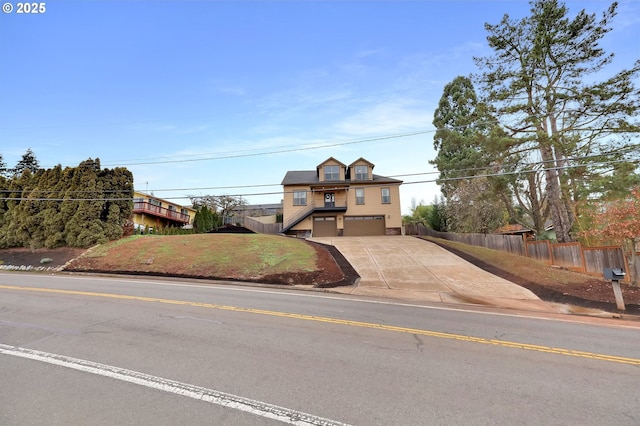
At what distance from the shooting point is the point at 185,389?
11.9 feet

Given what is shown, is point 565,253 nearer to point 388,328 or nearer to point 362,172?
point 388,328

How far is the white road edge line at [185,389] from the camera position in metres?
3.09

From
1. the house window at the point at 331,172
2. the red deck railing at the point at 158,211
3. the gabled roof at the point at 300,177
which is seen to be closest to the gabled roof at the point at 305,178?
the gabled roof at the point at 300,177

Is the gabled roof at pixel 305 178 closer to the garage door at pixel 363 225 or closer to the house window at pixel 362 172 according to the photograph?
the house window at pixel 362 172

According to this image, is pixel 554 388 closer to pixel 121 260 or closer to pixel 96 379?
pixel 96 379

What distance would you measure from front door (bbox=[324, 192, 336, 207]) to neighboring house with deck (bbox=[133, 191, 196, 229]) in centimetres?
1936

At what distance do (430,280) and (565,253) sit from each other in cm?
809

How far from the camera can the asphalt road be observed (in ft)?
10.6

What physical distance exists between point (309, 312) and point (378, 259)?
36.5ft

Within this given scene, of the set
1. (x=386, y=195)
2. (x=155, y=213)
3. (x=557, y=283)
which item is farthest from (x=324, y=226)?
(x=155, y=213)

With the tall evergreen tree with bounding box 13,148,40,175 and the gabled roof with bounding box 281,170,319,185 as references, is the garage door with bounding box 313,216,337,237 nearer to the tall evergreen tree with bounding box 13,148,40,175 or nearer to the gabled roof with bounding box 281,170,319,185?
the gabled roof with bounding box 281,170,319,185

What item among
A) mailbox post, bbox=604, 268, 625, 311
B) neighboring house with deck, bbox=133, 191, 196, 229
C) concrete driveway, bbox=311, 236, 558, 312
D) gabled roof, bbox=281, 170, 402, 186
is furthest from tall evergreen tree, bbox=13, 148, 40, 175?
mailbox post, bbox=604, 268, 625, 311

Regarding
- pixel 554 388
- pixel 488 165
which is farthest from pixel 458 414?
pixel 488 165

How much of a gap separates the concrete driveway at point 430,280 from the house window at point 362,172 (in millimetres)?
13304
